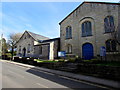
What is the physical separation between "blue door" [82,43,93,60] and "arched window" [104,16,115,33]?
4012 mm

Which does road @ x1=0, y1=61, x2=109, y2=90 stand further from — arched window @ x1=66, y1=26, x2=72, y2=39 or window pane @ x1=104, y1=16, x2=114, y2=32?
arched window @ x1=66, y1=26, x2=72, y2=39

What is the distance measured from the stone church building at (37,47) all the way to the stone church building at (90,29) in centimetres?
248

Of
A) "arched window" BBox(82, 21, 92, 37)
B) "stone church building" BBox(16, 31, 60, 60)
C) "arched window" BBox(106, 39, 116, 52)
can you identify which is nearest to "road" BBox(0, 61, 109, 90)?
"arched window" BBox(106, 39, 116, 52)

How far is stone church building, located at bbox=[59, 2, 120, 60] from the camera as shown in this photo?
15.8m

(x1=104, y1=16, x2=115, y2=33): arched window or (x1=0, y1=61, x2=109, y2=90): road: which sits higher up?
(x1=104, y1=16, x2=115, y2=33): arched window

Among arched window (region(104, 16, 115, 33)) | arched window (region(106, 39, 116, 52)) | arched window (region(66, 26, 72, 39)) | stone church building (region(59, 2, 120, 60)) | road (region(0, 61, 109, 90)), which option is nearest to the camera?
road (region(0, 61, 109, 90))

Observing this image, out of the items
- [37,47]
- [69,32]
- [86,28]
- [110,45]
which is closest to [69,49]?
[69,32]

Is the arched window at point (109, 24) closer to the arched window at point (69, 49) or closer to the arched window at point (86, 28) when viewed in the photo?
the arched window at point (86, 28)

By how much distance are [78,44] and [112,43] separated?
6.16 m

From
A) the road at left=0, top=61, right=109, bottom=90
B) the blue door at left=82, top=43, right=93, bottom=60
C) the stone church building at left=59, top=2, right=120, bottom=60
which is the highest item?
the stone church building at left=59, top=2, right=120, bottom=60

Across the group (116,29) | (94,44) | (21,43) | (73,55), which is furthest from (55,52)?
(21,43)

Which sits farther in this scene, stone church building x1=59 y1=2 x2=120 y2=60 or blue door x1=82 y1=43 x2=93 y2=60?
blue door x1=82 y1=43 x2=93 y2=60

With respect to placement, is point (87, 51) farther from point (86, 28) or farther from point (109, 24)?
point (109, 24)

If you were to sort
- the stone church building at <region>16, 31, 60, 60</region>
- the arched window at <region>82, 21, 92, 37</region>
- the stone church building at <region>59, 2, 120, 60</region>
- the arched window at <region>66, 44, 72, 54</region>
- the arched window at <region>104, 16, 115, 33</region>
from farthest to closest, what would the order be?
the stone church building at <region>16, 31, 60, 60</region> → the arched window at <region>66, 44, 72, 54</region> → the arched window at <region>82, 21, 92, 37</region> → the arched window at <region>104, 16, 115, 33</region> → the stone church building at <region>59, 2, 120, 60</region>
